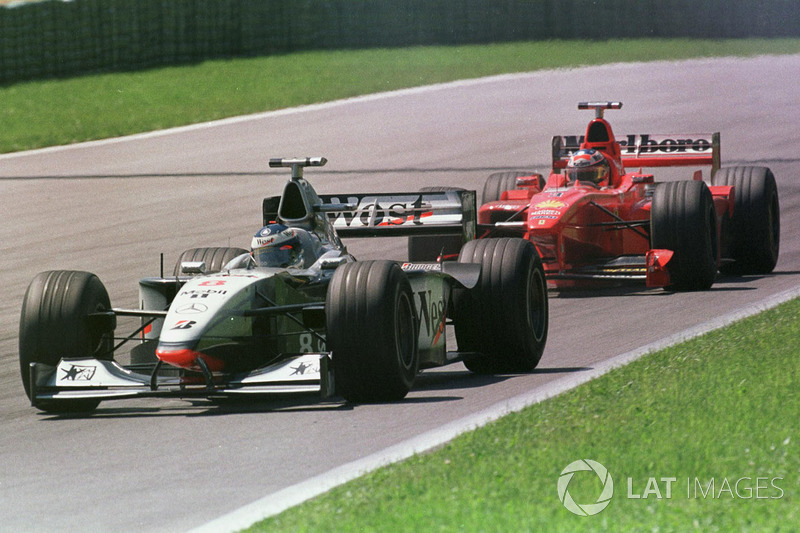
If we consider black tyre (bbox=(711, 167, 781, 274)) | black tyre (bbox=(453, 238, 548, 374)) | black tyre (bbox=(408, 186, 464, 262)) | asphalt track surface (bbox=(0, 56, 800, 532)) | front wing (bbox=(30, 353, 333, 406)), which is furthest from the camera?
black tyre (bbox=(711, 167, 781, 274))

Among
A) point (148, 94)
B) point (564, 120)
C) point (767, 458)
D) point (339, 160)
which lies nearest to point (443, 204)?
point (767, 458)

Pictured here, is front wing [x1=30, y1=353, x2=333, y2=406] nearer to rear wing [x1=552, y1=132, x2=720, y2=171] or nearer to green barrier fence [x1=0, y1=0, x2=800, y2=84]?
rear wing [x1=552, y1=132, x2=720, y2=171]

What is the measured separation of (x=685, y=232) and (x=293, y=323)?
598cm

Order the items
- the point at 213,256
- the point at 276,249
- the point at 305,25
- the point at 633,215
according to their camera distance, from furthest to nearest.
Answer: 1. the point at 305,25
2. the point at 633,215
3. the point at 213,256
4. the point at 276,249

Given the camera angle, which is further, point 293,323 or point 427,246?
point 427,246

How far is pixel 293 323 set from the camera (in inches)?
376

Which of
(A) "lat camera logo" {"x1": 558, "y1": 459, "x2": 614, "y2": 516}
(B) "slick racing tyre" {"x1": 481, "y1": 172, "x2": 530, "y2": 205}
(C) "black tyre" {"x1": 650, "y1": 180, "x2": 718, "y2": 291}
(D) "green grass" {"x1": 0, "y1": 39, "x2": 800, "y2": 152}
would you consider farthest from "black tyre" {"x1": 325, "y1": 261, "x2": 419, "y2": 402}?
(D) "green grass" {"x1": 0, "y1": 39, "x2": 800, "y2": 152}

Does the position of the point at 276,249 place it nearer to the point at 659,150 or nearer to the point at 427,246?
the point at 427,246

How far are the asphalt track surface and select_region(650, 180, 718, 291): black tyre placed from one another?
0.77 ft

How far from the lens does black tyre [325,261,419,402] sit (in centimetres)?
849

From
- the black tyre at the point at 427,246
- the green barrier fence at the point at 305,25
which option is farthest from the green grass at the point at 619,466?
the green barrier fence at the point at 305,25

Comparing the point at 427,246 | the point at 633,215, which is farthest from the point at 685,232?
the point at 427,246

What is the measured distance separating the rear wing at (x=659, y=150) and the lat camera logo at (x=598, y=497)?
1064cm

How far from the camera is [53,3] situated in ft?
106
